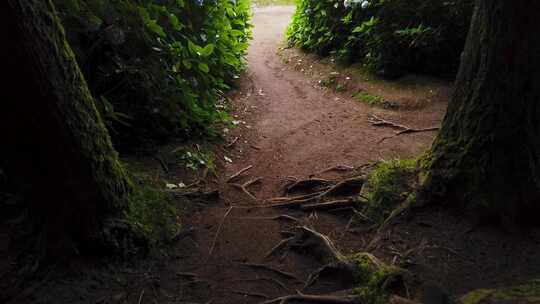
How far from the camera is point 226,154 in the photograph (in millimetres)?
6500

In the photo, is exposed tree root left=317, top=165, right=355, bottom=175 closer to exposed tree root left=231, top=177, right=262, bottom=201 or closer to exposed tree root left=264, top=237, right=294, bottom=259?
exposed tree root left=231, top=177, right=262, bottom=201

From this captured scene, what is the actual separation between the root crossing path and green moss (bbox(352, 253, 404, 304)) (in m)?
0.22

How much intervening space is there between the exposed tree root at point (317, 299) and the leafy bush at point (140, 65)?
269 centimetres

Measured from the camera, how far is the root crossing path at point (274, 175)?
3.72 metres

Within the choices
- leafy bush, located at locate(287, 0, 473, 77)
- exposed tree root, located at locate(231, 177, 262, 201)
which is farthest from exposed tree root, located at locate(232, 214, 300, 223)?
leafy bush, located at locate(287, 0, 473, 77)

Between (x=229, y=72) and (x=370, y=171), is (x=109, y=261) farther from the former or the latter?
(x=229, y=72)

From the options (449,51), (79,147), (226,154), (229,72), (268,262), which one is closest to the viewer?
(79,147)

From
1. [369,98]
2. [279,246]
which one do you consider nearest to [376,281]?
[279,246]

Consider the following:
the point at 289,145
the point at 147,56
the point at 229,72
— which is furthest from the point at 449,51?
the point at 147,56

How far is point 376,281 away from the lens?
3010 mm

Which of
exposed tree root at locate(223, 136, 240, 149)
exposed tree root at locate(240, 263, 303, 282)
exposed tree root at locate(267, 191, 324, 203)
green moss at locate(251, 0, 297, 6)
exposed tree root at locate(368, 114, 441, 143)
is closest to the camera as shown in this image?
exposed tree root at locate(240, 263, 303, 282)

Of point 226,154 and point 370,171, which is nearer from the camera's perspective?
point 370,171

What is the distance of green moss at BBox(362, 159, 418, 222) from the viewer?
421 centimetres

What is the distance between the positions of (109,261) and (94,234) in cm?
29
